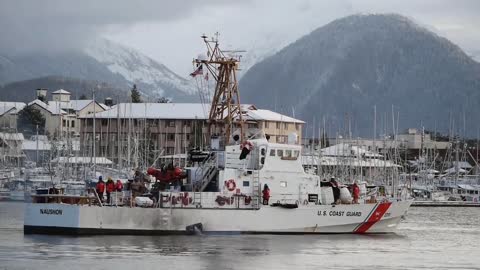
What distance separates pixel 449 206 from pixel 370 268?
278ft

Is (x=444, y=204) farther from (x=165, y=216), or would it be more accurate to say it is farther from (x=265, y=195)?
(x=165, y=216)

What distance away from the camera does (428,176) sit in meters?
141

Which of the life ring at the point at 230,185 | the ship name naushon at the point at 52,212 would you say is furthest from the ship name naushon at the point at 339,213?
the ship name naushon at the point at 52,212

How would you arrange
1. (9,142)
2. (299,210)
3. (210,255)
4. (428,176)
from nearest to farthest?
1. (210,255)
2. (299,210)
3. (428,176)
4. (9,142)

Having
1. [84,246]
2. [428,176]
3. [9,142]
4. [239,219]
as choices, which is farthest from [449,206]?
[84,246]

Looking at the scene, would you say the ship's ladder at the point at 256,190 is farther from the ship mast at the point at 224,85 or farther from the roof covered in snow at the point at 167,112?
the roof covered in snow at the point at 167,112

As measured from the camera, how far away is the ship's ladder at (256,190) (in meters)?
56.0

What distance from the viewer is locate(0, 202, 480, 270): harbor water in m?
44.5

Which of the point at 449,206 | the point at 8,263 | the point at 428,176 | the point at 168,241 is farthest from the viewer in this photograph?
the point at 428,176

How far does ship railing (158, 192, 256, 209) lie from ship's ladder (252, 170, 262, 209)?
50 cm

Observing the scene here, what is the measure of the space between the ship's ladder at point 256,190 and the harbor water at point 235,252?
1639 mm

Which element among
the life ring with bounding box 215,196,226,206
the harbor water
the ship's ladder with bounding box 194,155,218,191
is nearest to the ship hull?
the life ring with bounding box 215,196,226,206

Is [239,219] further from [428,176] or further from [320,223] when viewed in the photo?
[428,176]

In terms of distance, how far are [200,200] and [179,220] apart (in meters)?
1.40
